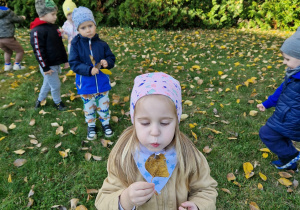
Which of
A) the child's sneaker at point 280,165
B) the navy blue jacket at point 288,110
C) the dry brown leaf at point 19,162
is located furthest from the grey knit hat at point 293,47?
the dry brown leaf at point 19,162

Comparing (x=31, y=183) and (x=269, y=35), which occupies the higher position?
(x=269, y=35)

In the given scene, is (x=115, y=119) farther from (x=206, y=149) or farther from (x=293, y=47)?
(x=293, y=47)

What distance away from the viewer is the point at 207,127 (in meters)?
3.41

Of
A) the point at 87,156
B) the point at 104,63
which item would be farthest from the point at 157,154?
the point at 87,156

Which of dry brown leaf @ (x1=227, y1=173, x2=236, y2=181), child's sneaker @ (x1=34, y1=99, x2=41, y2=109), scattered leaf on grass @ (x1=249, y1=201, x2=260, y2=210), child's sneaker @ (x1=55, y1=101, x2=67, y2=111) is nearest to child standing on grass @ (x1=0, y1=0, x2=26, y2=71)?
child's sneaker @ (x1=34, y1=99, x2=41, y2=109)

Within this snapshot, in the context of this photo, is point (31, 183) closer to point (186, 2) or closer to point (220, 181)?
point (220, 181)

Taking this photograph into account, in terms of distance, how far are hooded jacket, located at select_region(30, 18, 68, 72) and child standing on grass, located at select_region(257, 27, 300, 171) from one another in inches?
121

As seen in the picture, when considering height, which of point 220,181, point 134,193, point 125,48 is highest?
point 134,193

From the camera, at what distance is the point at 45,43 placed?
334cm

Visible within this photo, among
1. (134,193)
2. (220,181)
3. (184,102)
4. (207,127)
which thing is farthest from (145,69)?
(134,193)

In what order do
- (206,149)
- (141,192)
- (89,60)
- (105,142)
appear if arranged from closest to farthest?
(141,192)
(89,60)
(206,149)
(105,142)

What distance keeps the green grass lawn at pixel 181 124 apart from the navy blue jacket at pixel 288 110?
664 mm

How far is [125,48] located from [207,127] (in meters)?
4.23

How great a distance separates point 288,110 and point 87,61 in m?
2.36
